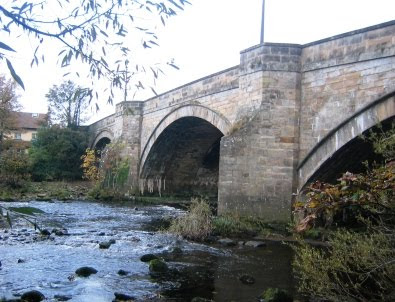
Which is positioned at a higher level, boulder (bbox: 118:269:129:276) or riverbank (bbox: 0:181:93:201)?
riverbank (bbox: 0:181:93:201)

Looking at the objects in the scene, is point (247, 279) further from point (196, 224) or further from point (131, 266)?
point (196, 224)

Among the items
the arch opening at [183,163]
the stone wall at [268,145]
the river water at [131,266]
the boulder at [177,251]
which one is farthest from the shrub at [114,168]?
the boulder at [177,251]

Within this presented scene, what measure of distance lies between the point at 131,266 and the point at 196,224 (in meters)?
3.16

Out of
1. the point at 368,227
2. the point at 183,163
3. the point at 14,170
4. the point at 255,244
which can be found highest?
the point at 183,163

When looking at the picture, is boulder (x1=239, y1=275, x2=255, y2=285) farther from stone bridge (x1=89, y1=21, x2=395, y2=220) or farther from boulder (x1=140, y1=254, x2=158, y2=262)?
stone bridge (x1=89, y1=21, x2=395, y2=220)

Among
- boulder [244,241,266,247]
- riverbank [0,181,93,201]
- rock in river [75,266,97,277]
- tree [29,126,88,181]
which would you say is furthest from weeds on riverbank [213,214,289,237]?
tree [29,126,88,181]

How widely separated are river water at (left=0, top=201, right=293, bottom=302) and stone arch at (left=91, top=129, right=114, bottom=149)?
1927 cm

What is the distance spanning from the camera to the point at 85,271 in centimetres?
711

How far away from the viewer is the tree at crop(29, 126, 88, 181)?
32000mm

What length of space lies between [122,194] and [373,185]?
69.3 feet

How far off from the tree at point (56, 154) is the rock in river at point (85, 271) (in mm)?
25726

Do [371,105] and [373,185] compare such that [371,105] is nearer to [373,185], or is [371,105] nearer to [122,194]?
[373,185]

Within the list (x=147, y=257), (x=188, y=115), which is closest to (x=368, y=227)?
(x=147, y=257)

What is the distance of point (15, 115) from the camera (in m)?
33.8
